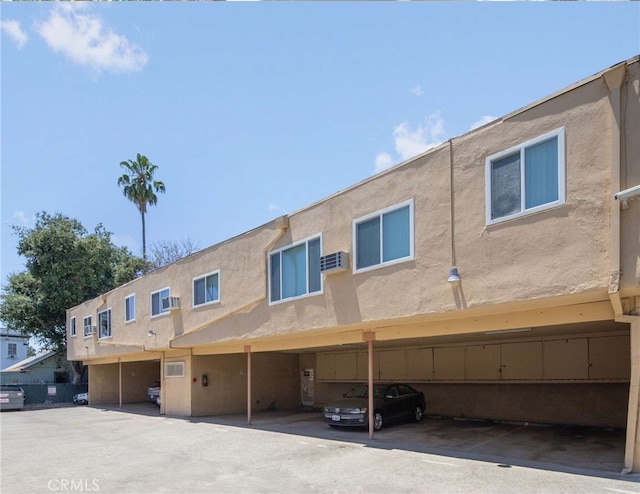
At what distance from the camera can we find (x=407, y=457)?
1077 cm

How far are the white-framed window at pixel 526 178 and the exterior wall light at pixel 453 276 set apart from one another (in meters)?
1.07

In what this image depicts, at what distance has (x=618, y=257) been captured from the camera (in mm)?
7598

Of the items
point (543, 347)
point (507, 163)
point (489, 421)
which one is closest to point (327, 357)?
point (489, 421)

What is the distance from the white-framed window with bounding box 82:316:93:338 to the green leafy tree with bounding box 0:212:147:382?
23.8 feet

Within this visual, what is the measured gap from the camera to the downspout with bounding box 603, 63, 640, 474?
763cm

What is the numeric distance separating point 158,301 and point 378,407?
1101cm

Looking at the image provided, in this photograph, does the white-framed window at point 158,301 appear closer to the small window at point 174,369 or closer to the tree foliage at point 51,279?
the small window at point 174,369

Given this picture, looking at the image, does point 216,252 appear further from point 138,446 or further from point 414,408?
point 414,408

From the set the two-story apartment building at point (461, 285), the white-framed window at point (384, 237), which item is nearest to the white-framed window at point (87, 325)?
the two-story apartment building at point (461, 285)

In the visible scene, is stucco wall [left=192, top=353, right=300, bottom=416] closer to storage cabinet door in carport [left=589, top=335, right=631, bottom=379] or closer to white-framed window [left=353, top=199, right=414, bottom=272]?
white-framed window [left=353, top=199, right=414, bottom=272]

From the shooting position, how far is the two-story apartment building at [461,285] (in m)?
8.05

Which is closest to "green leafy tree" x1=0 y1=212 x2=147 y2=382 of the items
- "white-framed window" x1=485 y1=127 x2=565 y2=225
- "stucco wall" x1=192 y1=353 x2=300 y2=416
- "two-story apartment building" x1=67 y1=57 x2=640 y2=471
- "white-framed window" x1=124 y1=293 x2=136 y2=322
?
"white-framed window" x1=124 y1=293 x2=136 y2=322

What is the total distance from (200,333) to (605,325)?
41.2 ft

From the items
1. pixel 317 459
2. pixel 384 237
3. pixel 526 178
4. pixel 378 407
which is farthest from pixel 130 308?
pixel 526 178
